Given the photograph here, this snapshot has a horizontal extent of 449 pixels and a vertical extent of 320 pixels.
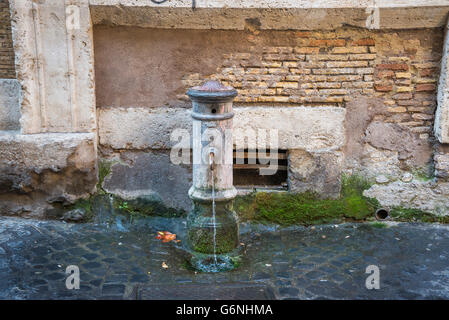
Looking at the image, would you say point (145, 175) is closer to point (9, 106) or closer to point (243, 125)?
point (243, 125)

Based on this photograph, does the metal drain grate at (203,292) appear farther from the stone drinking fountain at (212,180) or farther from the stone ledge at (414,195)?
the stone ledge at (414,195)

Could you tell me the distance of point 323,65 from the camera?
176 inches

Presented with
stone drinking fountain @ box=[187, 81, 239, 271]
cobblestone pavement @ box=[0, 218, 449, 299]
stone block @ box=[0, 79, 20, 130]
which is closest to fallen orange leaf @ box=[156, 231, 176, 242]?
cobblestone pavement @ box=[0, 218, 449, 299]

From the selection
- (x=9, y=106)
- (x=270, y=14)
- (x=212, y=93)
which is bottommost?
(x=9, y=106)

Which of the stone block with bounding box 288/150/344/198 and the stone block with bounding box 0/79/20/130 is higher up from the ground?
the stone block with bounding box 0/79/20/130

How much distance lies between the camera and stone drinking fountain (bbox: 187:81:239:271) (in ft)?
12.4

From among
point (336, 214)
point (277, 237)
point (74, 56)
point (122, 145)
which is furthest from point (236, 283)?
point (74, 56)

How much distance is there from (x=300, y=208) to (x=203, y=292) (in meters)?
1.62

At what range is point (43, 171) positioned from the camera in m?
4.36

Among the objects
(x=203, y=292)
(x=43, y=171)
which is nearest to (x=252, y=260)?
(x=203, y=292)

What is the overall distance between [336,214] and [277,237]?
674 millimetres

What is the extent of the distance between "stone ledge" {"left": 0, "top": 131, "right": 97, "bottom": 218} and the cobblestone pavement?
190 mm

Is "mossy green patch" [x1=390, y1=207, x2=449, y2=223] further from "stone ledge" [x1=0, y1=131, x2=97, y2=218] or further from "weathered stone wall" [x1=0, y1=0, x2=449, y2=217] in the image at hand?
"stone ledge" [x1=0, y1=131, x2=97, y2=218]

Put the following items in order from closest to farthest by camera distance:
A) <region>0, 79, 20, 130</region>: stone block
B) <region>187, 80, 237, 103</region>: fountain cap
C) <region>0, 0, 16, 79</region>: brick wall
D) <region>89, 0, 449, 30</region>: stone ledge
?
<region>187, 80, 237, 103</region>: fountain cap → <region>89, 0, 449, 30</region>: stone ledge → <region>0, 79, 20, 130</region>: stone block → <region>0, 0, 16, 79</region>: brick wall
